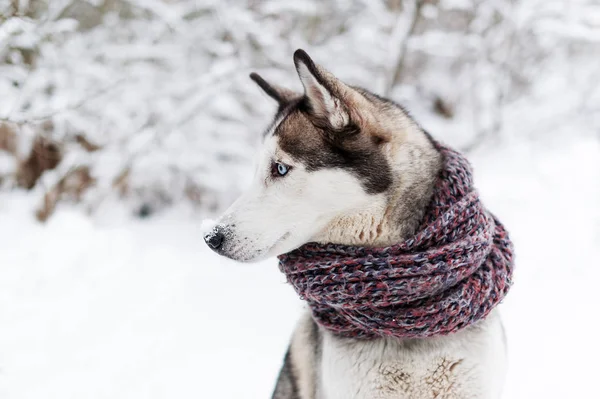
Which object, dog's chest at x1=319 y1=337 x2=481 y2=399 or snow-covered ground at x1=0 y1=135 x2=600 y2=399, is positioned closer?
dog's chest at x1=319 y1=337 x2=481 y2=399

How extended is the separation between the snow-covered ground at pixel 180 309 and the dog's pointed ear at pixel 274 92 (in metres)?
1.72

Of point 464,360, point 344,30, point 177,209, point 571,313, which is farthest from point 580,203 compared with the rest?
Answer: point 464,360

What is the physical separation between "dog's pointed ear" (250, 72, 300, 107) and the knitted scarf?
65cm

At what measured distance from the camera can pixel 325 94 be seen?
1663mm

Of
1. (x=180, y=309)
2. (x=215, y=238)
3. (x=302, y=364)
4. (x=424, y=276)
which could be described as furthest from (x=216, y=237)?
(x=180, y=309)

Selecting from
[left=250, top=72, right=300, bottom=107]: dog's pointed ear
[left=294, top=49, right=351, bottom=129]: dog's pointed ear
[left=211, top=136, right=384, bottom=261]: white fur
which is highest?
[left=294, top=49, right=351, bottom=129]: dog's pointed ear

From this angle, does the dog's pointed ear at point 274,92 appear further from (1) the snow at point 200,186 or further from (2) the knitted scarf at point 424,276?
(1) the snow at point 200,186

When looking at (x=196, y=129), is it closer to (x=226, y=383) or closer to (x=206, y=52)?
(x=206, y=52)

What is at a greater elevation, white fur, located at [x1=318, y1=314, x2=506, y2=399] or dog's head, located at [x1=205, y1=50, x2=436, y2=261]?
dog's head, located at [x1=205, y1=50, x2=436, y2=261]

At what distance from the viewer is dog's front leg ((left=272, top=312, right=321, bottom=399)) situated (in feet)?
6.80

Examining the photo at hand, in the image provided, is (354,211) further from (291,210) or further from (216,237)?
(216,237)

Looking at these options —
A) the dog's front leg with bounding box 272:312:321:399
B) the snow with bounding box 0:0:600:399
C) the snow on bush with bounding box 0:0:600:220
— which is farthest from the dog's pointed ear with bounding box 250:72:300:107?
the snow on bush with bounding box 0:0:600:220

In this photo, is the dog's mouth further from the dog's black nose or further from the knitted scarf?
the knitted scarf

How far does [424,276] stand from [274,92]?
96 centimetres
